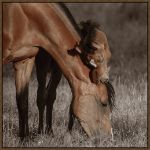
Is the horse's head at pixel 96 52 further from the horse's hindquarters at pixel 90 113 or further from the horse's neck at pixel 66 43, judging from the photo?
the horse's hindquarters at pixel 90 113

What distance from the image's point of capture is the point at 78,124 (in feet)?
23.8

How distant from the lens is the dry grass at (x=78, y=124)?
648 centimetres

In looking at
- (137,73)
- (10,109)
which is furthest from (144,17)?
(10,109)

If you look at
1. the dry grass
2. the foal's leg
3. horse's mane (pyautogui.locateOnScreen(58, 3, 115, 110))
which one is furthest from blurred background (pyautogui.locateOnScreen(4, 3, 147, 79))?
horse's mane (pyautogui.locateOnScreen(58, 3, 115, 110))

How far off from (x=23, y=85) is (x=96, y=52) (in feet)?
3.93

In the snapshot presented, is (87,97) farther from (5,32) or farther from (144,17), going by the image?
(144,17)

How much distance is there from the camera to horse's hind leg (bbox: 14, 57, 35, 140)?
662 cm

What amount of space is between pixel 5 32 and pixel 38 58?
2.96 feet

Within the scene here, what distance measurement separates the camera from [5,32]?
6.26m

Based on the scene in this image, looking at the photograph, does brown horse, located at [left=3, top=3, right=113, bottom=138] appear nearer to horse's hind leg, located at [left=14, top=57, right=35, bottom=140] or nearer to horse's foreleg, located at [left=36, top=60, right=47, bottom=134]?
horse's hind leg, located at [left=14, top=57, right=35, bottom=140]

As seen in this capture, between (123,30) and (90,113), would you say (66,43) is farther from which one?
(123,30)

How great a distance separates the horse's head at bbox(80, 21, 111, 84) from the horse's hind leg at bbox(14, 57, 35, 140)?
0.81m

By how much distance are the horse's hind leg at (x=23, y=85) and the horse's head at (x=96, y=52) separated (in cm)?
81

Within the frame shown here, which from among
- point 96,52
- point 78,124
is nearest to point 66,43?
point 96,52
